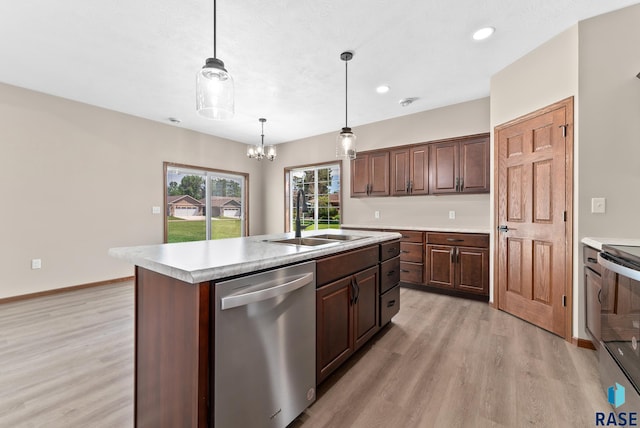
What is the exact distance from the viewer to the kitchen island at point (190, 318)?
104 centimetres

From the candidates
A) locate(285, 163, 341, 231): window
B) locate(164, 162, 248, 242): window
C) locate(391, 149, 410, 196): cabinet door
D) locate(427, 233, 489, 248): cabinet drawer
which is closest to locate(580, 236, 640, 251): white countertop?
locate(427, 233, 489, 248): cabinet drawer

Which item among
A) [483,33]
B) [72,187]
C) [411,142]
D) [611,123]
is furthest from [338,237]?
[72,187]

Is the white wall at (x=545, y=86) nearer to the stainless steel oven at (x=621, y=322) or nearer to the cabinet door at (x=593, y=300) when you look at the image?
the cabinet door at (x=593, y=300)

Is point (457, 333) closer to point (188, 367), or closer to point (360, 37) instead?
point (188, 367)

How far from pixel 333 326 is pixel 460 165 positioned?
3.20 meters

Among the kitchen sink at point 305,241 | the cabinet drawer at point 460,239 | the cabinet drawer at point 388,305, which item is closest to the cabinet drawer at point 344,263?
the kitchen sink at point 305,241

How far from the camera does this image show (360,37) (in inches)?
98.7

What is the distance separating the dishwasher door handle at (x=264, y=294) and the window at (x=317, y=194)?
13.2ft

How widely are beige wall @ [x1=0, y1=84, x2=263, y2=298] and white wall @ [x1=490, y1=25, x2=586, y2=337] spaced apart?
5113mm

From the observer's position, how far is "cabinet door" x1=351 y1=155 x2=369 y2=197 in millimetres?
4867

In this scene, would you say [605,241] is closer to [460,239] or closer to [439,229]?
[460,239]

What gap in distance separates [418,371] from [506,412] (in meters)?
0.54

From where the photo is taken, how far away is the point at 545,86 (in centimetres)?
263

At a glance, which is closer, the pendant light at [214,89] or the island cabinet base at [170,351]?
the island cabinet base at [170,351]
